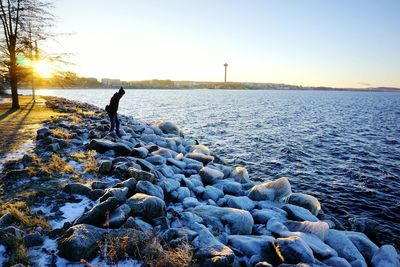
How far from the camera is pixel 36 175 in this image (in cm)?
784

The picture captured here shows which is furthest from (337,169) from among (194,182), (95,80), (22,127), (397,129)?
(95,80)

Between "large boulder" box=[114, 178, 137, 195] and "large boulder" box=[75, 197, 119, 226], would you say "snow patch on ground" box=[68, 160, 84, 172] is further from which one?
"large boulder" box=[75, 197, 119, 226]

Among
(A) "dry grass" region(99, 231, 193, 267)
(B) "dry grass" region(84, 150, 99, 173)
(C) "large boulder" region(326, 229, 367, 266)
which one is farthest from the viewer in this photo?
(B) "dry grass" region(84, 150, 99, 173)

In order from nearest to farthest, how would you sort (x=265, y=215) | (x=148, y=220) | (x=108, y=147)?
(x=148, y=220) → (x=265, y=215) → (x=108, y=147)

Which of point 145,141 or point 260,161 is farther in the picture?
point 260,161

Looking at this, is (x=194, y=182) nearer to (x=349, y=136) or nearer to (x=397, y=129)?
(x=349, y=136)

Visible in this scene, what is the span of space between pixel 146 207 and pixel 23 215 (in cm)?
234

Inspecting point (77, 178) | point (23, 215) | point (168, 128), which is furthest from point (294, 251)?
point (168, 128)

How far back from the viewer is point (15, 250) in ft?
14.7

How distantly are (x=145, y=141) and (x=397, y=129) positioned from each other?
27540 millimetres

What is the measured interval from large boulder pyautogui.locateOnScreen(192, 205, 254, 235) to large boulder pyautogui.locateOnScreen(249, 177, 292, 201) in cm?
215

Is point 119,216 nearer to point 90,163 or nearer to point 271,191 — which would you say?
point 90,163

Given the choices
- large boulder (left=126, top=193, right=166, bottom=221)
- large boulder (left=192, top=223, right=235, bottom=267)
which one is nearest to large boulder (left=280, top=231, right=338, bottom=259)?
large boulder (left=192, top=223, right=235, bottom=267)

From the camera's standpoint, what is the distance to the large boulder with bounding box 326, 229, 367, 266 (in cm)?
643
